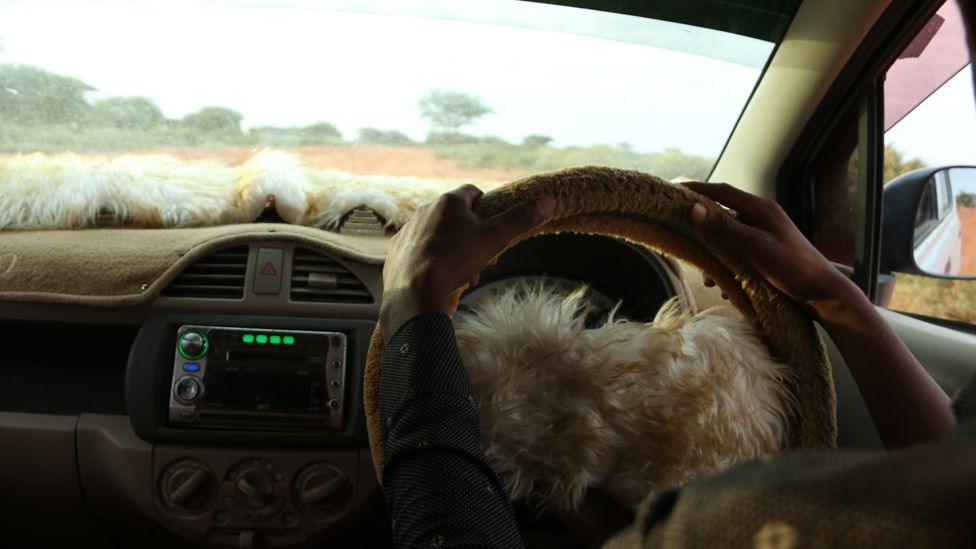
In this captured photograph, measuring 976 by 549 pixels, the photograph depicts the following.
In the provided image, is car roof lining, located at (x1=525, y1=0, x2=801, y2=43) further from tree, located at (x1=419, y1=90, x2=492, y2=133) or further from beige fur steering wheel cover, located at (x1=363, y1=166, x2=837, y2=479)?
beige fur steering wheel cover, located at (x1=363, y1=166, x2=837, y2=479)

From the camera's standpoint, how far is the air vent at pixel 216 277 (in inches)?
75.0

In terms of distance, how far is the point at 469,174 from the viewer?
224 centimetres

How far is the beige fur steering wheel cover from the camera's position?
3.55 feet

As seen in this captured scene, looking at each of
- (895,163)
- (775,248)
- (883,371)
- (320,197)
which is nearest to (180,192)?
(320,197)

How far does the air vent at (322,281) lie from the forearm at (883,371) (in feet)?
3.61

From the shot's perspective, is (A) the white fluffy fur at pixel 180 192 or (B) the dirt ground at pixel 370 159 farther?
(B) the dirt ground at pixel 370 159

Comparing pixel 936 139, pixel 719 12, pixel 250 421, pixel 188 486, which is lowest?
pixel 188 486

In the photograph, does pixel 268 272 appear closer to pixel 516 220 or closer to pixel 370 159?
pixel 370 159

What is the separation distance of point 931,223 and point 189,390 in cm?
182

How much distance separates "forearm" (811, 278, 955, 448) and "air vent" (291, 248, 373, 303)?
3.61ft

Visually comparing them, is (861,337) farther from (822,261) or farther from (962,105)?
(962,105)

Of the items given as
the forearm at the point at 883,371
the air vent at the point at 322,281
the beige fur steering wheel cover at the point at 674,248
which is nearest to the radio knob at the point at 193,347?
the air vent at the point at 322,281

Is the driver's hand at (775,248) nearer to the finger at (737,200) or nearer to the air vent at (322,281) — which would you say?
the finger at (737,200)

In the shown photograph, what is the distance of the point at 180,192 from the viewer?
6.73 feet
